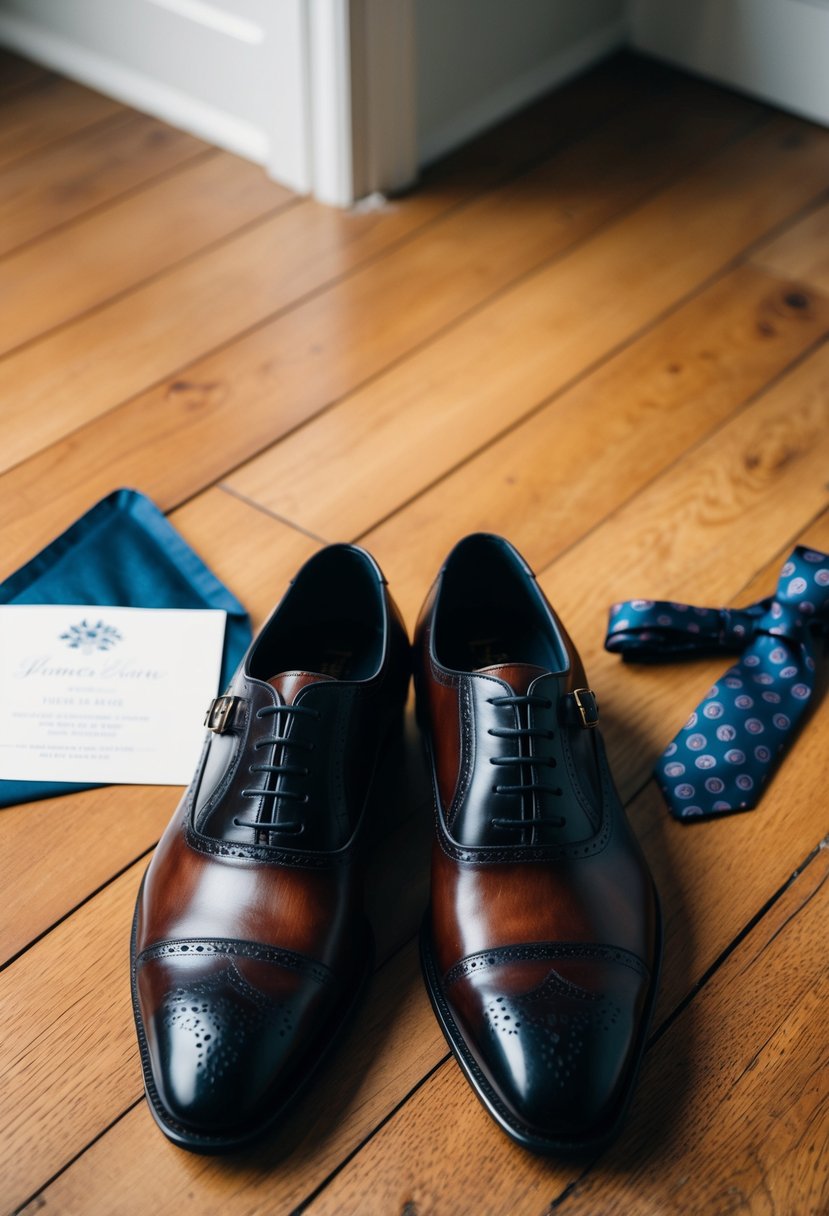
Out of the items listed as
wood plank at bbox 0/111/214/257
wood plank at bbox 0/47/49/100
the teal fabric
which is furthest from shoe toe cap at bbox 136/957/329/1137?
wood plank at bbox 0/47/49/100

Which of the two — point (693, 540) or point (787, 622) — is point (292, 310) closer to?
point (693, 540)

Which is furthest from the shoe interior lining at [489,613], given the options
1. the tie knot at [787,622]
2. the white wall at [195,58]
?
Answer: the white wall at [195,58]

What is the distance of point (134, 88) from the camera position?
1.82 m

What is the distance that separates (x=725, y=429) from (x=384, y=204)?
63cm

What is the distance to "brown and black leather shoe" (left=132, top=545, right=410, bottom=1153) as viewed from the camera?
0.75 metres

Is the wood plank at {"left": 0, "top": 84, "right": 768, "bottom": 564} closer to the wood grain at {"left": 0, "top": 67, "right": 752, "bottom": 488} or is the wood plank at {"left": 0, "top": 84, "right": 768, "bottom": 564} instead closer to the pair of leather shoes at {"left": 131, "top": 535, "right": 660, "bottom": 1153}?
the wood grain at {"left": 0, "top": 67, "right": 752, "bottom": 488}

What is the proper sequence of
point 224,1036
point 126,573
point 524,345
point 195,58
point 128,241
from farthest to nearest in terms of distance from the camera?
point 195,58
point 128,241
point 524,345
point 126,573
point 224,1036

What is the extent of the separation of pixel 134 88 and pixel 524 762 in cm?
144

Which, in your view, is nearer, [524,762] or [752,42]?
[524,762]

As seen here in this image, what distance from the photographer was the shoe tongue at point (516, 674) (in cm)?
86

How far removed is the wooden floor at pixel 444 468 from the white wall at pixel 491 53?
5cm

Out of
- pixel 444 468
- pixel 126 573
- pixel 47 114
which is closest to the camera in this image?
pixel 126 573

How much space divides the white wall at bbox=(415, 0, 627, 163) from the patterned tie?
0.96m

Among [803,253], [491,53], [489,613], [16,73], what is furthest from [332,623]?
[16,73]
